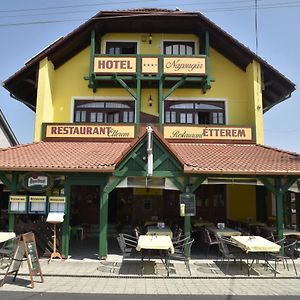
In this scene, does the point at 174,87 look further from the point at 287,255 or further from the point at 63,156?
the point at 287,255

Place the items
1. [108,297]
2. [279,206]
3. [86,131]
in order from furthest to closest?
[86,131], [279,206], [108,297]

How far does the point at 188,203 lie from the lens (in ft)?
36.6

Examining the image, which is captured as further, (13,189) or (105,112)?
(105,112)

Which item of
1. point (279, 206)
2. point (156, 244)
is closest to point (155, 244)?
point (156, 244)

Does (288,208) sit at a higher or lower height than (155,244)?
higher

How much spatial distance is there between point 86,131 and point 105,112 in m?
1.78

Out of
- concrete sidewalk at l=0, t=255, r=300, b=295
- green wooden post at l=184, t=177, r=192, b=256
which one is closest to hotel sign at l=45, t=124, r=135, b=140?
green wooden post at l=184, t=177, r=192, b=256

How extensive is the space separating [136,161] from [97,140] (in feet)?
12.9

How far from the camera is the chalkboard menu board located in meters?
11.1

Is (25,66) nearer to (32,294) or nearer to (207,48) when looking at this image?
(207,48)

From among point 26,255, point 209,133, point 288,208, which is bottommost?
point 26,255

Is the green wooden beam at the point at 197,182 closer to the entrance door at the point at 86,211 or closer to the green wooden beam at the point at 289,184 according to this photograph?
the green wooden beam at the point at 289,184

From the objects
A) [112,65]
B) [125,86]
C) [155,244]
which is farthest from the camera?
[112,65]

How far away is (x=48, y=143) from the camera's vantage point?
47.4ft
